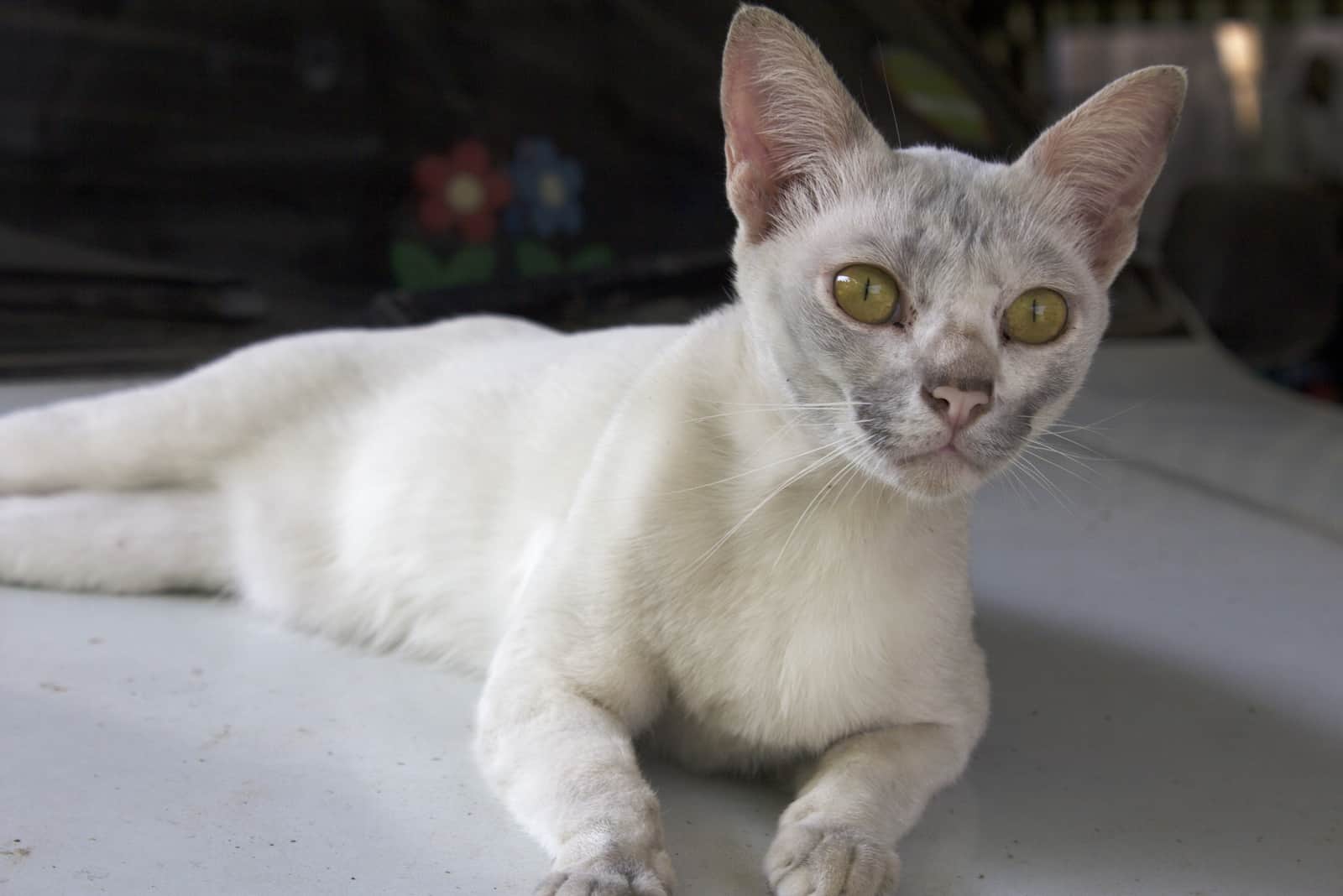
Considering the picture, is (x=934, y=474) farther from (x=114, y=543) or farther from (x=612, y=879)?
(x=114, y=543)

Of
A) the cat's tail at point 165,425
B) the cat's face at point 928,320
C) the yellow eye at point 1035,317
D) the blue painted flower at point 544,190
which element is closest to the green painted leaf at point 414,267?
the blue painted flower at point 544,190

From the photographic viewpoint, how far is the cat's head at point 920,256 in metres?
1.07

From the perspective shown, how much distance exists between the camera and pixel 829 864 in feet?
3.37

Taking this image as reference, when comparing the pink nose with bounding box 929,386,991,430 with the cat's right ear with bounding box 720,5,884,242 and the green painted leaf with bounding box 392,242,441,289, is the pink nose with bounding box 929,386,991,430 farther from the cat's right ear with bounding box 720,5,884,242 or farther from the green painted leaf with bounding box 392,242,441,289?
the green painted leaf with bounding box 392,242,441,289

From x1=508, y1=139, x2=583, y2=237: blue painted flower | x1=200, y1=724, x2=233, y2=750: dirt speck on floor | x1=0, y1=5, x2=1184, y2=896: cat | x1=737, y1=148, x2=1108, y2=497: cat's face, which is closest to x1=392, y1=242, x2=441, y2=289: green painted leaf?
x1=508, y1=139, x2=583, y2=237: blue painted flower

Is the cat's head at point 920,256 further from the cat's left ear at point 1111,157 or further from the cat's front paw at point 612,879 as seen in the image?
→ the cat's front paw at point 612,879

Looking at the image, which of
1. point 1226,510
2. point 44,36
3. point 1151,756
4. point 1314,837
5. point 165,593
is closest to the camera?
point 1314,837

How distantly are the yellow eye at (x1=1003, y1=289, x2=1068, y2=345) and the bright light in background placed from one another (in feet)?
16.8

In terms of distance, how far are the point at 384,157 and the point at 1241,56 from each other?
4.35m

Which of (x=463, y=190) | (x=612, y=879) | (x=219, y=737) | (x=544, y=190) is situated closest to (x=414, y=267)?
(x=463, y=190)

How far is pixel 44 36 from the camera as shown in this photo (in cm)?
235

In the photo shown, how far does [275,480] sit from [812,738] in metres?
0.89

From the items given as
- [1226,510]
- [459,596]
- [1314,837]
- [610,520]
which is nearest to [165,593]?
[459,596]

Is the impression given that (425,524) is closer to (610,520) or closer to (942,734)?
(610,520)
